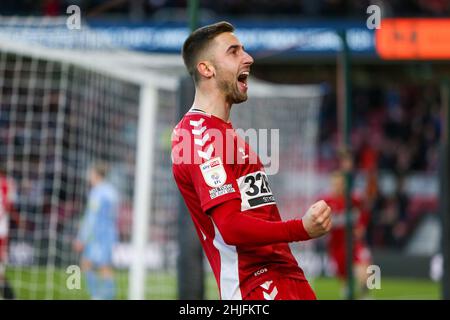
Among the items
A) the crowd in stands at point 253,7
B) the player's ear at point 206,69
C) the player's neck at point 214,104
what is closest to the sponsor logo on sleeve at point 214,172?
the player's neck at point 214,104

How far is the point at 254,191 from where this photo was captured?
4371mm

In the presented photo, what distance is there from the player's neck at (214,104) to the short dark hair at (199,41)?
10 centimetres

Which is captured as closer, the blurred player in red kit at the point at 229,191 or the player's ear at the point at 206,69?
the blurred player in red kit at the point at 229,191

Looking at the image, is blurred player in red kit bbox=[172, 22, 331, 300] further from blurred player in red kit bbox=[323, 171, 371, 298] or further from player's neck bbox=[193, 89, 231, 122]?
blurred player in red kit bbox=[323, 171, 371, 298]

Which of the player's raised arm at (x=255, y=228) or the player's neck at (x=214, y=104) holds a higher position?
the player's neck at (x=214, y=104)

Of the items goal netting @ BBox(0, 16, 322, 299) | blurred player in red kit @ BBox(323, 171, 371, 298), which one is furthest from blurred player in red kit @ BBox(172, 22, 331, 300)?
blurred player in red kit @ BBox(323, 171, 371, 298)

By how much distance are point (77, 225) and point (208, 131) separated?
383 inches

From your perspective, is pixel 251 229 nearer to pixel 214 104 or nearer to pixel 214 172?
pixel 214 172

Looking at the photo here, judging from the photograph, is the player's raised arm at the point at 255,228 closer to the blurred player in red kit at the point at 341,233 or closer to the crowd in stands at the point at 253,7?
the blurred player in red kit at the point at 341,233

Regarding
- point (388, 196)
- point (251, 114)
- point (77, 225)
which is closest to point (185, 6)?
point (388, 196)

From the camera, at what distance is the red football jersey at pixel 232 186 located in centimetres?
429

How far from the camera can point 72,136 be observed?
35.2 feet

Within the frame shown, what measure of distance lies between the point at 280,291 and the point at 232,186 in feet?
1.69
